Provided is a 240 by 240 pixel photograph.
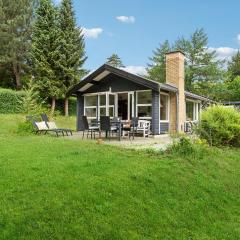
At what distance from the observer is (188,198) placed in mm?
6438

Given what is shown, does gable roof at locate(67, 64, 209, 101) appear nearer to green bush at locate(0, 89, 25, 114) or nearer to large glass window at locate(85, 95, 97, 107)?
large glass window at locate(85, 95, 97, 107)

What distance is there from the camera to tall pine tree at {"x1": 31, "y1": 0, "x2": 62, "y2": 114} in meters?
28.5

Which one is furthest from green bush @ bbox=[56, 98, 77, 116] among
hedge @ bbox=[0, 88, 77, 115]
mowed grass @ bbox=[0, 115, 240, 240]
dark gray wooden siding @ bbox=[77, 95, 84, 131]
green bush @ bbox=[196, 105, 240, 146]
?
mowed grass @ bbox=[0, 115, 240, 240]

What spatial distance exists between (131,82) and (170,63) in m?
3.06

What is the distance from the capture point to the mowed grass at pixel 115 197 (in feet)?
16.3

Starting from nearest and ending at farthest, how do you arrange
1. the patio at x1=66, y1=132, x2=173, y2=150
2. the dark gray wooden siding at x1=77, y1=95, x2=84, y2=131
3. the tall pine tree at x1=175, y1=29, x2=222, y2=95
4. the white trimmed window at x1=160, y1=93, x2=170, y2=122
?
the patio at x1=66, y1=132, x2=173, y2=150, the white trimmed window at x1=160, y1=93, x2=170, y2=122, the dark gray wooden siding at x1=77, y1=95, x2=84, y2=131, the tall pine tree at x1=175, y1=29, x2=222, y2=95

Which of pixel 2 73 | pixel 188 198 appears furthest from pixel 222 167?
pixel 2 73

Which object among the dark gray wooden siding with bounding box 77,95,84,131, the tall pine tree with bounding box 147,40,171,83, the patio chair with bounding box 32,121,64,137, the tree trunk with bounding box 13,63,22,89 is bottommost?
the patio chair with bounding box 32,121,64,137

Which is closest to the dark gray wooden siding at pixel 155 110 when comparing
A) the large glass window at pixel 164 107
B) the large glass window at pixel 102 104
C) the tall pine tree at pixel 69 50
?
the large glass window at pixel 164 107

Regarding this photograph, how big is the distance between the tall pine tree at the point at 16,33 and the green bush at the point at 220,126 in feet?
88.2

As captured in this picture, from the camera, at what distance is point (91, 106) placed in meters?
20.5

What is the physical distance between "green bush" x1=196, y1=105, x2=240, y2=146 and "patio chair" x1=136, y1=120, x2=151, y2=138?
4733mm

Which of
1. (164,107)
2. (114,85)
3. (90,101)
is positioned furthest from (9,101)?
(164,107)

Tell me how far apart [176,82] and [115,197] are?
1419cm
